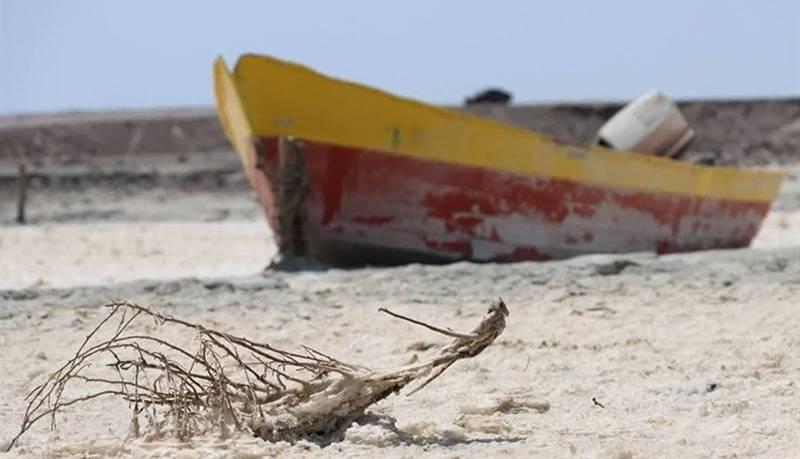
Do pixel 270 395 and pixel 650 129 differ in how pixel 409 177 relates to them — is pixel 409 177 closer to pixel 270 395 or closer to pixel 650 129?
pixel 650 129

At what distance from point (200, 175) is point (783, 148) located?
40.5 ft

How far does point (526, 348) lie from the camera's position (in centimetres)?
501

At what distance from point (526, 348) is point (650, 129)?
5.10 metres

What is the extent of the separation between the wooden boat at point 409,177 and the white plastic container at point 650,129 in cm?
56

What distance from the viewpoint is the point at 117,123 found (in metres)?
29.0

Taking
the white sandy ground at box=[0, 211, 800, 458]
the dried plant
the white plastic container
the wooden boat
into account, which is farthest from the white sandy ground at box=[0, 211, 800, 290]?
the dried plant

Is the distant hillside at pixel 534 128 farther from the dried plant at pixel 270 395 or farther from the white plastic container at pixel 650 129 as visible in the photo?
the dried plant at pixel 270 395

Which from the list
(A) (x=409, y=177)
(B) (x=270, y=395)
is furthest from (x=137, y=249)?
(B) (x=270, y=395)

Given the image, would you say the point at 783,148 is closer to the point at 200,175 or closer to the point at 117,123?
the point at 200,175

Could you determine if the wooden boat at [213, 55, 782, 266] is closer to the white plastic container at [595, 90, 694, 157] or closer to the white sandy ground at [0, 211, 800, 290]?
the white plastic container at [595, 90, 694, 157]

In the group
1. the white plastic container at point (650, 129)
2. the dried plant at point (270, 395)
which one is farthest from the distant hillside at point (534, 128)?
the dried plant at point (270, 395)

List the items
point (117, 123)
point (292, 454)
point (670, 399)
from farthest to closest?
point (117, 123), point (670, 399), point (292, 454)

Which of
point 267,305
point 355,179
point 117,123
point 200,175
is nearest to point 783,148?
point 200,175

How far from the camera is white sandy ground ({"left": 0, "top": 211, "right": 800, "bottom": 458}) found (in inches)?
136
